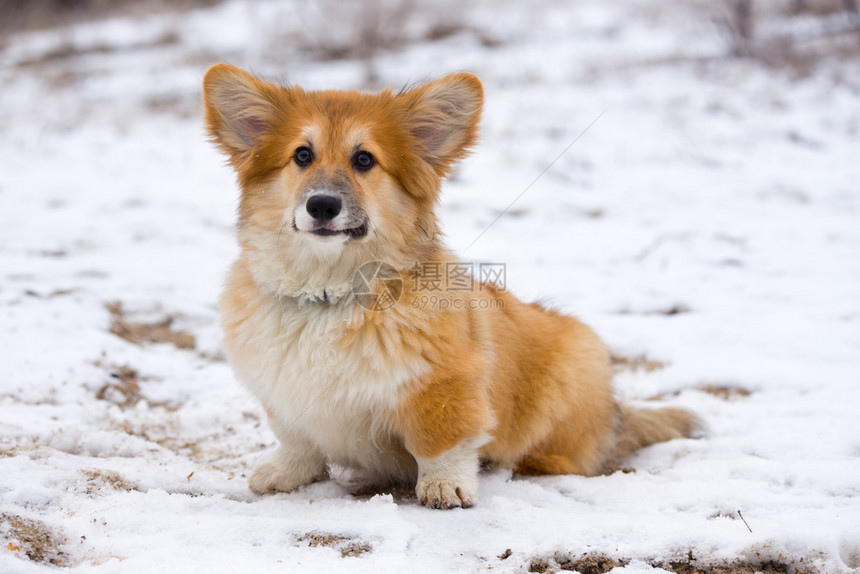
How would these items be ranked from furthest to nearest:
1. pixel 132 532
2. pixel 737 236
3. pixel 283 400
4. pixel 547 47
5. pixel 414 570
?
1. pixel 547 47
2. pixel 737 236
3. pixel 283 400
4. pixel 132 532
5. pixel 414 570

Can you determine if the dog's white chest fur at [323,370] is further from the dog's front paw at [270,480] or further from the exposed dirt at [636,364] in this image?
the exposed dirt at [636,364]

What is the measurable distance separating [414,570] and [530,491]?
97cm

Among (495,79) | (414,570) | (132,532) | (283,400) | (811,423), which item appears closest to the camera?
(414,570)

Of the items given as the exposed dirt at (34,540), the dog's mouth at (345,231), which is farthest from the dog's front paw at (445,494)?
the exposed dirt at (34,540)

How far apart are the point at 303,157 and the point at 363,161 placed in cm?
26

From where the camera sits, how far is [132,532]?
2.45m

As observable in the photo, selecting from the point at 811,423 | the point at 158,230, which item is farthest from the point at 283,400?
the point at 158,230

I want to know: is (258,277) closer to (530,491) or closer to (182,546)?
(182,546)

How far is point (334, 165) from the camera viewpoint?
3.06 meters

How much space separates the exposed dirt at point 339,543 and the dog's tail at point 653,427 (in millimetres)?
1713

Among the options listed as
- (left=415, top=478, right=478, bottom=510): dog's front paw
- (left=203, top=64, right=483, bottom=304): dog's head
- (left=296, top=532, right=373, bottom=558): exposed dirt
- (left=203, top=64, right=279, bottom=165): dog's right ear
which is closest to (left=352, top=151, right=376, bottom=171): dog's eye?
(left=203, top=64, right=483, bottom=304): dog's head

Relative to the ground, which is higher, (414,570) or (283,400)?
(283,400)

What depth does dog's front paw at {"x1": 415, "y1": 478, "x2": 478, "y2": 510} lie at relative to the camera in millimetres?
2922

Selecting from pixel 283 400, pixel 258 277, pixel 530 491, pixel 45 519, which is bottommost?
pixel 530 491
